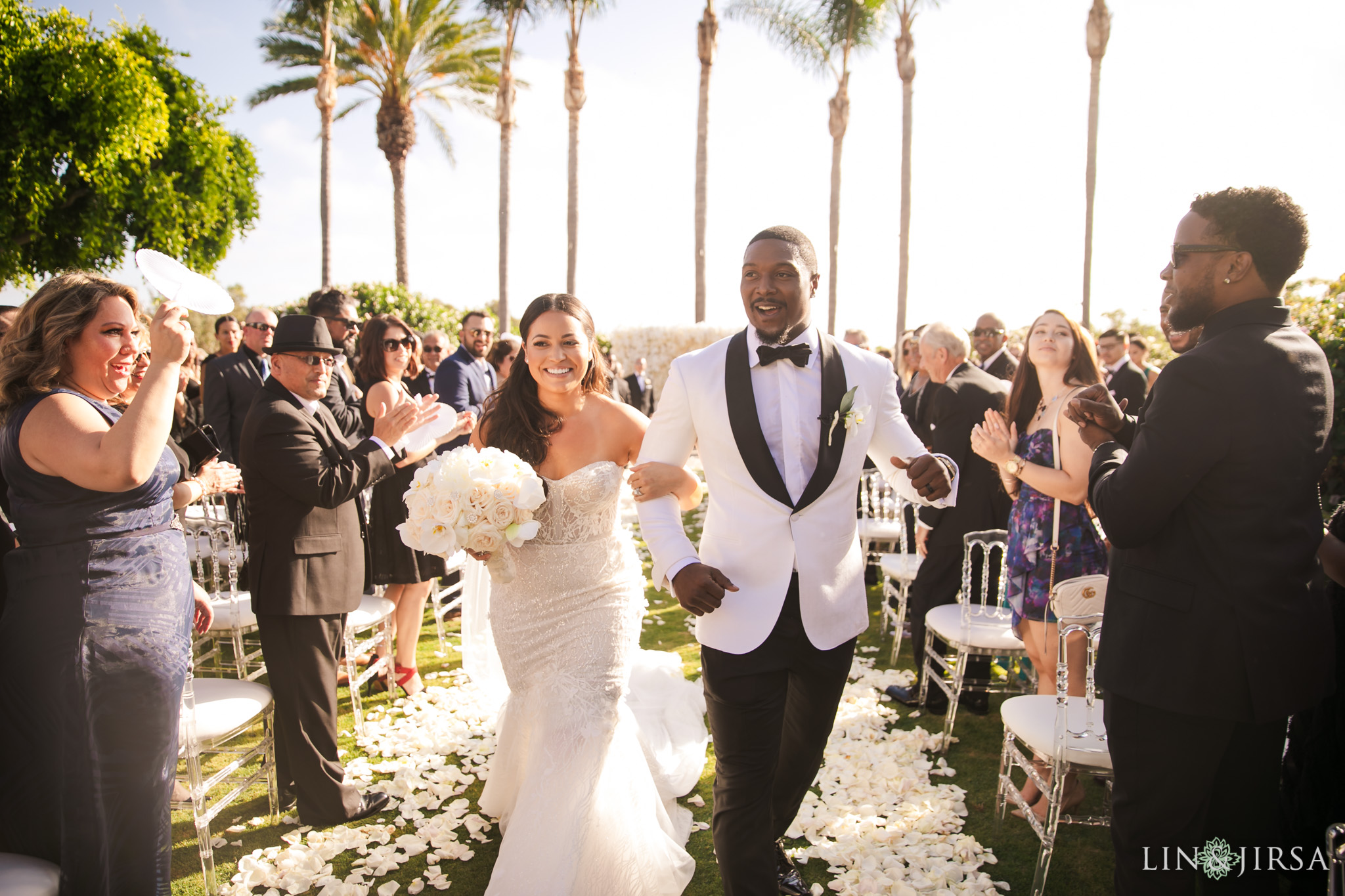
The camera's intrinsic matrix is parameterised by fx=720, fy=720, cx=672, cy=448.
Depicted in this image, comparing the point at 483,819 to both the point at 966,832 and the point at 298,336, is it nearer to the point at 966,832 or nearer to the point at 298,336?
the point at 966,832

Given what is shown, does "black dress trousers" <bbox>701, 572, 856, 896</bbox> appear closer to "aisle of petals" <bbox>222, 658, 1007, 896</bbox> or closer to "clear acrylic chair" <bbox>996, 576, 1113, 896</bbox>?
"aisle of petals" <bbox>222, 658, 1007, 896</bbox>

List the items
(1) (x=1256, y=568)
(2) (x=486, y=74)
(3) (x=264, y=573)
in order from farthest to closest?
(2) (x=486, y=74)
(3) (x=264, y=573)
(1) (x=1256, y=568)

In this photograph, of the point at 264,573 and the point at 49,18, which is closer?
the point at 264,573

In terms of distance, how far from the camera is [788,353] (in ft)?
8.60

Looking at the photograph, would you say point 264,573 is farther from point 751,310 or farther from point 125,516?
point 751,310

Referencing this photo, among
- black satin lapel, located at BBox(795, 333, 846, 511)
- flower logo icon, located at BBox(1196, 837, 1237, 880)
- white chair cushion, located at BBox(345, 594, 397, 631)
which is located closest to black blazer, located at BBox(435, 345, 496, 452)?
white chair cushion, located at BBox(345, 594, 397, 631)

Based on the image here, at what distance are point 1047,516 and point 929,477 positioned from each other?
1763 mm

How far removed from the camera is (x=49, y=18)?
12203mm

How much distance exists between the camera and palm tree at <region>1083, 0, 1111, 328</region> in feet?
61.0

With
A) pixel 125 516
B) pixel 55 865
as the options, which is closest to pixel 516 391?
pixel 125 516

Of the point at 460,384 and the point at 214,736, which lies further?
the point at 460,384

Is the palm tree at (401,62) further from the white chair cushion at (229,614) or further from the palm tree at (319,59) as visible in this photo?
the white chair cushion at (229,614)

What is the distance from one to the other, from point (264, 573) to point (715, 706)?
231 centimetres

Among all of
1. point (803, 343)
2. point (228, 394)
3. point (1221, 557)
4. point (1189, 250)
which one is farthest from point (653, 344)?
point (1221, 557)
